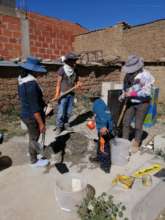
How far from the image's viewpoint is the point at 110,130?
2.93 meters

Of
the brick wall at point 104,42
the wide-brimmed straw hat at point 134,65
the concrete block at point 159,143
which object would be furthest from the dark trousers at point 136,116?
the brick wall at point 104,42

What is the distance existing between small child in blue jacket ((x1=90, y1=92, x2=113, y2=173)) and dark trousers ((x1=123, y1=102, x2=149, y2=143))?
2.13 feet

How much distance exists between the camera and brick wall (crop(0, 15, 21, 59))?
730 cm

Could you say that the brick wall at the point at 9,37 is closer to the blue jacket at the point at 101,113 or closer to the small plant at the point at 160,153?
the blue jacket at the point at 101,113

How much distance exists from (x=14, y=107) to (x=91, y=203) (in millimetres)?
4062

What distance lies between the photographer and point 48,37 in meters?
8.94

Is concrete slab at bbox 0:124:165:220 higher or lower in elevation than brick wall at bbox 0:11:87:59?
lower

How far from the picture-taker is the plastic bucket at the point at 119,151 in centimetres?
298

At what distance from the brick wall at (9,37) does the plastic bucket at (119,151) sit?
19.3 ft

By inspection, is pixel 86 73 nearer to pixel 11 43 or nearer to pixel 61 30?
pixel 11 43

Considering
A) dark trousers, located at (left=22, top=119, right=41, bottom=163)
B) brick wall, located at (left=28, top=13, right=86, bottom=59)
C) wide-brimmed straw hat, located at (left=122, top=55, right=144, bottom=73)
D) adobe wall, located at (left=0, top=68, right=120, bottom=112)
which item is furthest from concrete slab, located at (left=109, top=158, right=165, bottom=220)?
brick wall, located at (left=28, top=13, right=86, bottom=59)

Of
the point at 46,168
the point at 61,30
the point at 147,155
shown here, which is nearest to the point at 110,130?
the point at 147,155

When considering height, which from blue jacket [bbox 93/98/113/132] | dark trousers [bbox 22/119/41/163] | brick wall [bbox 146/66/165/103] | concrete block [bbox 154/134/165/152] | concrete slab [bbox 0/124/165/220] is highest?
brick wall [bbox 146/66/165/103]

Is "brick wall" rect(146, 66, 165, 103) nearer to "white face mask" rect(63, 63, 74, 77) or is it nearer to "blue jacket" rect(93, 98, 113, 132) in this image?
"white face mask" rect(63, 63, 74, 77)
